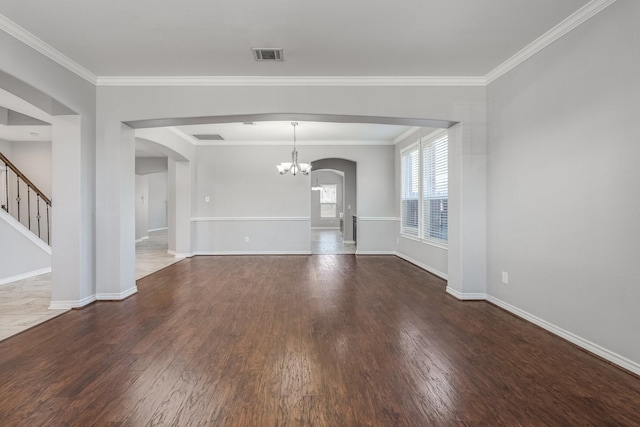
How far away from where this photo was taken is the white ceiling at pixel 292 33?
101 inches

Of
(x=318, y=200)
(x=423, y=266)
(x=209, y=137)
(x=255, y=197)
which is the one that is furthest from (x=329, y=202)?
(x=423, y=266)

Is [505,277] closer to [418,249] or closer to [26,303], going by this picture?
[418,249]

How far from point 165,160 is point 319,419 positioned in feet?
33.5

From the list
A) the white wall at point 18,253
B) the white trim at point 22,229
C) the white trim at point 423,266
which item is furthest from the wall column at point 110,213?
the white trim at point 423,266

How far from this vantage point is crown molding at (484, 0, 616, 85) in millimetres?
2501

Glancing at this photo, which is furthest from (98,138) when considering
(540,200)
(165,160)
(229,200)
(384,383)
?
(165,160)

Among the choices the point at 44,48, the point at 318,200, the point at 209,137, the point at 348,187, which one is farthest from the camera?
the point at 318,200

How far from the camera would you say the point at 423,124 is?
4.17 metres

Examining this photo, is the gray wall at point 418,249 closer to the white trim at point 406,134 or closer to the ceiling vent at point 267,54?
the white trim at point 406,134

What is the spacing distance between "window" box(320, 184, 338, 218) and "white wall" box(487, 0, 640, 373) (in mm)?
12478

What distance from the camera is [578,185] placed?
266cm

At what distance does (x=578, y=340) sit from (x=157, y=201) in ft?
48.6

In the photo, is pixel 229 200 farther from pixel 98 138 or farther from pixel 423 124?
pixel 423 124

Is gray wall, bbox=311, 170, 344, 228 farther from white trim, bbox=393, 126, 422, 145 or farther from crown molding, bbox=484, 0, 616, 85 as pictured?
crown molding, bbox=484, 0, 616, 85
